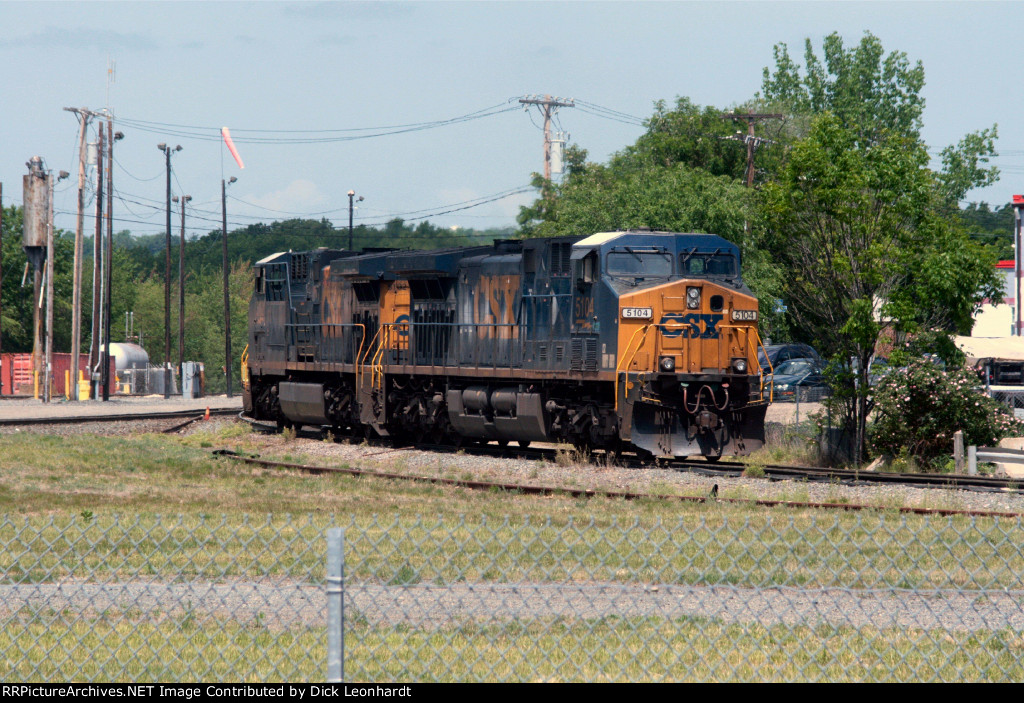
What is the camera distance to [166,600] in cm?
915

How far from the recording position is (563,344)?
20953mm

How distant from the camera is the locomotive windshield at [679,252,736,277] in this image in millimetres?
20781

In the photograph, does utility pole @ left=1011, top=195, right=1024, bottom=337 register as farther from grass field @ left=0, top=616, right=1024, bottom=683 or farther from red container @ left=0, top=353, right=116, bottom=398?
red container @ left=0, top=353, right=116, bottom=398

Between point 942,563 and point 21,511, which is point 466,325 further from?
point 942,563

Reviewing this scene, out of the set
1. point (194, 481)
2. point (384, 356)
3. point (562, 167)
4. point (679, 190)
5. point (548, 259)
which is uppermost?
point (562, 167)

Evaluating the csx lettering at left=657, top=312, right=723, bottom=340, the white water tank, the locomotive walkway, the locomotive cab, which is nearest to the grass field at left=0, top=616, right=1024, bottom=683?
the locomotive cab

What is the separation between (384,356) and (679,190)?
15.4m

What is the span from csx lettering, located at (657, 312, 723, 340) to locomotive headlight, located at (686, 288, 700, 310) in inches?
5.4

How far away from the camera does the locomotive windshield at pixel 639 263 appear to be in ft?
66.5

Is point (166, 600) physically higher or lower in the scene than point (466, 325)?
lower

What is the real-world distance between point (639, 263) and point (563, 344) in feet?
6.73

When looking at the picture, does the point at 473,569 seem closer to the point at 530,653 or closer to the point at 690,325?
the point at 530,653

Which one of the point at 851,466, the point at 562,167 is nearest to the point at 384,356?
the point at 851,466

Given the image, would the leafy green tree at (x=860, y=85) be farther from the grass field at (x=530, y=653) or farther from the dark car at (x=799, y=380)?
the grass field at (x=530, y=653)
